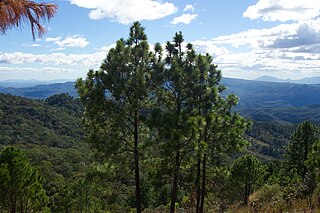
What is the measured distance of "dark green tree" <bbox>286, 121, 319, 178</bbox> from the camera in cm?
2833

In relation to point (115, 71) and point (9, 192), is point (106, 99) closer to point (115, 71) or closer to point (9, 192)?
point (115, 71)

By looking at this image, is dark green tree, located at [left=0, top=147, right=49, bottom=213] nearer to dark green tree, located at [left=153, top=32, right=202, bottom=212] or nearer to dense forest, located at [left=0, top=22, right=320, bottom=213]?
dense forest, located at [left=0, top=22, right=320, bottom=213]

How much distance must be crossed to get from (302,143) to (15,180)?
76.2 feet

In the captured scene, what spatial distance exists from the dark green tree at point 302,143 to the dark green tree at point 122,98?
805 inches

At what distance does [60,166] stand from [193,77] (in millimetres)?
87617

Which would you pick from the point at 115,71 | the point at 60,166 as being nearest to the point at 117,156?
the point at 115,71

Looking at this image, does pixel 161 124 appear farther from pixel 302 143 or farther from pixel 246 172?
pixel 302 143

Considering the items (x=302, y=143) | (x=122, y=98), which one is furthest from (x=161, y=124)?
(x=302, y=143)

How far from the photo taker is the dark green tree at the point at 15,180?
16.7 meters

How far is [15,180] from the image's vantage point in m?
17.1

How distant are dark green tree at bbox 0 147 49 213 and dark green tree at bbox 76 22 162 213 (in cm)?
750

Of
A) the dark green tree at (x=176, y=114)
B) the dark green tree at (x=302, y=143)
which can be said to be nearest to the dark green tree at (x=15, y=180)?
the dark green tree at (x=176, y=114)

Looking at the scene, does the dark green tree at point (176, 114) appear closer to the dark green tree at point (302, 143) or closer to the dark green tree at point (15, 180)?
the dark green tree at point (15, 180)

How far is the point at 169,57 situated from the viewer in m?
10.9
